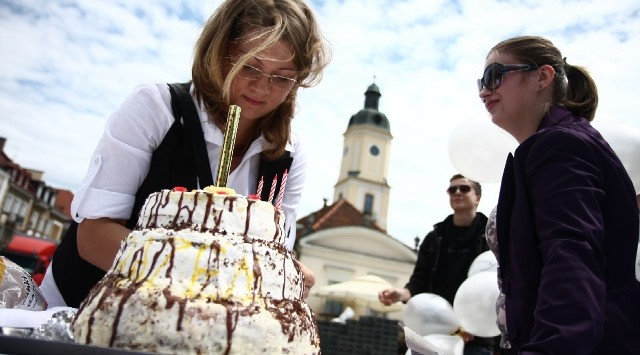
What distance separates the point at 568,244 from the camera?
3.98 feet

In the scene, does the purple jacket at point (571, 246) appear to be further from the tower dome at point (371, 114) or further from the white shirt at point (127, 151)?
the tower dome at point (371, 114)

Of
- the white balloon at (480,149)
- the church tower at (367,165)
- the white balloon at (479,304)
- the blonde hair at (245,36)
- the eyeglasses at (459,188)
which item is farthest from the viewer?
the church tower at (367,165)

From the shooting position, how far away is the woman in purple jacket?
114cm

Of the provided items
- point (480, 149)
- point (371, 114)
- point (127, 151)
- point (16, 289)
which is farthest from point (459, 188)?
point (371, 114)

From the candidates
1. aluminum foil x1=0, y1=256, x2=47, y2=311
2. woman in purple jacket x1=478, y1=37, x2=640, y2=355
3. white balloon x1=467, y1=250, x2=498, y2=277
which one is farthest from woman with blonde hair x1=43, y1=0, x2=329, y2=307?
white balloon x1=467, y1=250, x2=498, y2=277

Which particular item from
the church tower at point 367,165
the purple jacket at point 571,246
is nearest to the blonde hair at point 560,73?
the purple jacket at point 571,246

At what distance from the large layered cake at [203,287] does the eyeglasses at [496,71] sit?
1.06m

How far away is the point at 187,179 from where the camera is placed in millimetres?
1647

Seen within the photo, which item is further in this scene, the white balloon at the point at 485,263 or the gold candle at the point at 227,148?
the white balloon at the point at 485,263

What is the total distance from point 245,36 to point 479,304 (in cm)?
233

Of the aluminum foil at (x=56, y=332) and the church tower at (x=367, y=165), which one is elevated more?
the church tower at (x=367, y=165)

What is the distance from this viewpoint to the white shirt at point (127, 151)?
1.44 meters

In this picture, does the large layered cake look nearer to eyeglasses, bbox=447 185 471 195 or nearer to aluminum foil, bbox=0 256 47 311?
aluminum foil, bbox=0 256 47 311

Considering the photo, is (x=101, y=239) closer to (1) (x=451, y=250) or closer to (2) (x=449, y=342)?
(2) (x=449, y=342)
